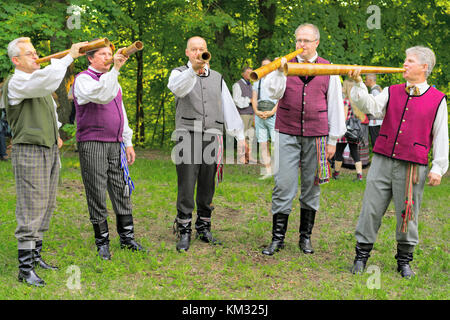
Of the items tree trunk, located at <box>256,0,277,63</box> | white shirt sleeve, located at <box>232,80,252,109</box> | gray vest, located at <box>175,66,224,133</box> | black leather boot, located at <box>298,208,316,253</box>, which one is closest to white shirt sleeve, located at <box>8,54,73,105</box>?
gray vest, located at <box>175,66,224,133</box>

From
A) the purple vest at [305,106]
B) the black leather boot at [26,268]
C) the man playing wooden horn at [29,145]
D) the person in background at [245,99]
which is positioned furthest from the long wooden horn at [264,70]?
the person in background at [245,99]

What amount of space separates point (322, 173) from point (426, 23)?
999 cm

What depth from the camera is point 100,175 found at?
4508 millimetres

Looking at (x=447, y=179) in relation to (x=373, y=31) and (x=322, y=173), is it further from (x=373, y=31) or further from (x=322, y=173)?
(x=322, y=173)

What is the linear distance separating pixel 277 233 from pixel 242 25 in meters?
9.59

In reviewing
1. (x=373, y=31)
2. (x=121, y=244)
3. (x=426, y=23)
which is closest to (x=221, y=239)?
(x=121, y=244)

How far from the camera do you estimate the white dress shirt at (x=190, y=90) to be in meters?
4.47

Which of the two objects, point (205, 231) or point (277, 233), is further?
point (205, 231)

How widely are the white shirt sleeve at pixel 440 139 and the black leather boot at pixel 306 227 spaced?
134 centimetres

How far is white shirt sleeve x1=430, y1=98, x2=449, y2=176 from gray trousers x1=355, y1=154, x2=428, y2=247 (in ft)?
0.38

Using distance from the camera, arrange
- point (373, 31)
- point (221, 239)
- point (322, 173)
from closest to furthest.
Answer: point (322, 173)
point (221, 239)
point (373, 31)

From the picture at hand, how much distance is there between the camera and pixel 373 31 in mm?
11617

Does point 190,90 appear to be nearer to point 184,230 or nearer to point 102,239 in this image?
point 184,230

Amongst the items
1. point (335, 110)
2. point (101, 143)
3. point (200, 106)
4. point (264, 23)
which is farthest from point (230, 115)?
point (264, 23)
